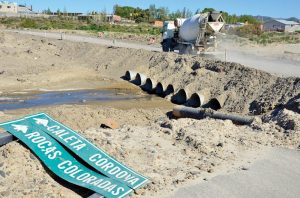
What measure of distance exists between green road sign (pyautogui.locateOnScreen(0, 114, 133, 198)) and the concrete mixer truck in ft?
63.0

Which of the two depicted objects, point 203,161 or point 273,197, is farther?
point 203,161

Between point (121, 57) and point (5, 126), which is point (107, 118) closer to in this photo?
point (5, 126)

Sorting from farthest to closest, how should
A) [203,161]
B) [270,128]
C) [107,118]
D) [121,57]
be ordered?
1. [121,57]
2. [107,118]
3. [270,128]
4. [203,161]

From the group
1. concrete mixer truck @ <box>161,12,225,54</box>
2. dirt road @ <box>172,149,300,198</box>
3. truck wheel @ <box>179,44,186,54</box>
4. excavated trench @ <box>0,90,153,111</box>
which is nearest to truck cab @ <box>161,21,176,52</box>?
concrete mixer truck @ <box>161,12,225,54</box>

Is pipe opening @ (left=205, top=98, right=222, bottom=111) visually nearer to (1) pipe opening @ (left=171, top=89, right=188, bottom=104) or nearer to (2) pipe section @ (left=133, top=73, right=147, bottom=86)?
(1) pipe opening @ (left=171, top=89, right=188, bottom=104)

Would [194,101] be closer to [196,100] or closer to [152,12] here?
[196,100]

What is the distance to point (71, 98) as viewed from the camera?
20812 millimetres

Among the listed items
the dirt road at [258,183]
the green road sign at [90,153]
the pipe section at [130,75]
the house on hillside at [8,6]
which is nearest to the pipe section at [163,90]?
the pipe section at [130,75]

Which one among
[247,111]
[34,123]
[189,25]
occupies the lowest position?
[247,111]

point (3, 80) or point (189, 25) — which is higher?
point (189, 25)

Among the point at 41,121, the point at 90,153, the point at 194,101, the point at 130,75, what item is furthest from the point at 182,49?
the point at 90,153

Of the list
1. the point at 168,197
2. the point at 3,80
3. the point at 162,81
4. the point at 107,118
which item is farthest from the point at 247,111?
the point at 3,80

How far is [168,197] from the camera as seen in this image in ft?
24.9

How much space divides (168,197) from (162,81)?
16.1 m
